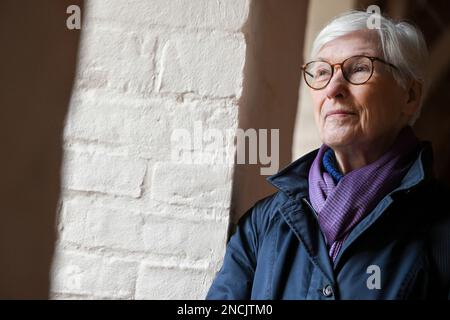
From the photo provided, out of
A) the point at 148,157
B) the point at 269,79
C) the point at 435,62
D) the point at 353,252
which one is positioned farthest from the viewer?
the point at 435,62

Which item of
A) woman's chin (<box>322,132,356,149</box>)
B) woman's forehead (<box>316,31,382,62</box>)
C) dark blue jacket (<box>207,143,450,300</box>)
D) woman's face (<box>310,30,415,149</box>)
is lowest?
dark blue jacket (<box>207,143,450,300</box>)

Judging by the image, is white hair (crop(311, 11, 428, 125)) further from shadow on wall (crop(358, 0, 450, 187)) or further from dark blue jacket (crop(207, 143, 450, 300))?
shadow on wall (crop(358, 0, 450, 187))

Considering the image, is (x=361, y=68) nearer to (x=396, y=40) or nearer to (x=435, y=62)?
(x=396, y=40)

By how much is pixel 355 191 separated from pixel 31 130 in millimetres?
639

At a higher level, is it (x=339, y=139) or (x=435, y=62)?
(x=435, y=62)

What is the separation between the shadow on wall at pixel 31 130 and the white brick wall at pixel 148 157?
36 millimetres

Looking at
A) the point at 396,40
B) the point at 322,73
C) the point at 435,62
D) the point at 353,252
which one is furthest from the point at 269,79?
the point at 435,62

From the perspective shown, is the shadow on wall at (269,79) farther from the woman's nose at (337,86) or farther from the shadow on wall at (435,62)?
the shadow on wall at (435,62)

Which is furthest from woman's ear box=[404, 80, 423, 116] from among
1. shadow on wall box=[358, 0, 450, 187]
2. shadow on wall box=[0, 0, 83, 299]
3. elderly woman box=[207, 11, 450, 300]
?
shadow on wall box=[358, 0, 450, 187]

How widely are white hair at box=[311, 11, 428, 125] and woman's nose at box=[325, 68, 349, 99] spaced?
79 mm

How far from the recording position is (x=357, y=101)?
45.6 inches

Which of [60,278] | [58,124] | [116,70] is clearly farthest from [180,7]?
[60,278]

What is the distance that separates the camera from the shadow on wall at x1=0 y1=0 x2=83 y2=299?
121 centimetres

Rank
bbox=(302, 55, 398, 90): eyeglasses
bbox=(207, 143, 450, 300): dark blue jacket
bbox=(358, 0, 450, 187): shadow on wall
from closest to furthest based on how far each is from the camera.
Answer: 1. bbox=(207, 143, 450, 300): dark blue jacket
2. bbox=(302, 55, 398, 90): eyeglasses
3. bbox=(358, 0, 450, 187): shadow on wall
